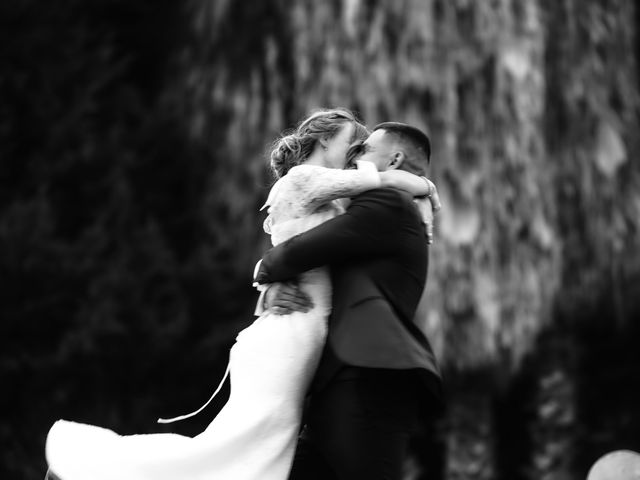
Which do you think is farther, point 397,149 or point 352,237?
point 397,149

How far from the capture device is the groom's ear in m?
3.14

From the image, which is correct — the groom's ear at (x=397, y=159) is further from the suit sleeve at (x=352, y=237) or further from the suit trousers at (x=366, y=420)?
the suit trousers at (x=366, y=420)

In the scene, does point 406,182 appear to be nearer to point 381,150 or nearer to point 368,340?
point 381,150

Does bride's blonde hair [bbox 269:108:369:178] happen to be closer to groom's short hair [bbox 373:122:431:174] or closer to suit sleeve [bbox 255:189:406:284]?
groom's short hair [bbox 373:122:431:174]

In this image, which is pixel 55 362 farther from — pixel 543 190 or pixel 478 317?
pixel 543 190

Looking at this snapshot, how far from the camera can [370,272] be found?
2.95 meters

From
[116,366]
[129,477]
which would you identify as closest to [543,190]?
[116,366]

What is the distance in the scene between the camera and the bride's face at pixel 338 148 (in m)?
3.25

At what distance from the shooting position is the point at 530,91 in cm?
770

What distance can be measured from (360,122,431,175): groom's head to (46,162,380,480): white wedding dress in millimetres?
122

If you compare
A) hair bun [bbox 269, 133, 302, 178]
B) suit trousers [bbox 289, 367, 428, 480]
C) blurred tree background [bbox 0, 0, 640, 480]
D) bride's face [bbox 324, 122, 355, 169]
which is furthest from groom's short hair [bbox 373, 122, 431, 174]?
blurred tree background [bbox 0, 0, 640, 480]

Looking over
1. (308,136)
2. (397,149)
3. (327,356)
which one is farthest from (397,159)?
(327,356)

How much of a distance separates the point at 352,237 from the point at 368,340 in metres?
0.30

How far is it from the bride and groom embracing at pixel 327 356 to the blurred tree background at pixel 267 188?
14.4 ft
